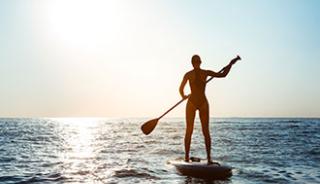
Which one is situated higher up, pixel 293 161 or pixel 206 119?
pixel 206 119

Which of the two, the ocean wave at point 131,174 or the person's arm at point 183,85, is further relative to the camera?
the person's arm at point 183,85

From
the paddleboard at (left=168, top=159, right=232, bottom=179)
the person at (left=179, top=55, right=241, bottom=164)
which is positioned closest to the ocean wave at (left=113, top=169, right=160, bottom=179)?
the paddleboard at (left=168, top=159, right=232, bottom=179)

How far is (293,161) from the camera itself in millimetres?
13422

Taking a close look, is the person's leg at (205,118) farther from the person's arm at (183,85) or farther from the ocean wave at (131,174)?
the ocean wave at (131,174)

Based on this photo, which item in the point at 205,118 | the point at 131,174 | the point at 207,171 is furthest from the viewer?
the point at 205,118

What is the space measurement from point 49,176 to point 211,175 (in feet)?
12.2

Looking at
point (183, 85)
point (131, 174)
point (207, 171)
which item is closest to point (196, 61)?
point (183, 85)

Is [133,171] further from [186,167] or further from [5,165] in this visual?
[5,165]

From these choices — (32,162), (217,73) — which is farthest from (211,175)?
(32,162)

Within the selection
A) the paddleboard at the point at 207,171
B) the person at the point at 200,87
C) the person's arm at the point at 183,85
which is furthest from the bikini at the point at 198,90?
the paddleboard at the point at 207,171

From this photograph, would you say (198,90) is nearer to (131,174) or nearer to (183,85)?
(183,85)

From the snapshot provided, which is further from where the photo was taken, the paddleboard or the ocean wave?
the ocean wave

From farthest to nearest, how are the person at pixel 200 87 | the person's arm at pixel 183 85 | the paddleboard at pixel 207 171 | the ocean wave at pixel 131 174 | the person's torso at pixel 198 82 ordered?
the person's arm at pixel 183 85 → the person's torso at pixel 198 82 → the person at pixel 200 87 → the ocean wave at pixel 131 174 → the paddleboard at pixel 207 171

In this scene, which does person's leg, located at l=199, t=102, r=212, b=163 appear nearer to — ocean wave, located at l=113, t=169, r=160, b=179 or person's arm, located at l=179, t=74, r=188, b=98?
person's arm, located at l=179, t=74, r=188, b=98
